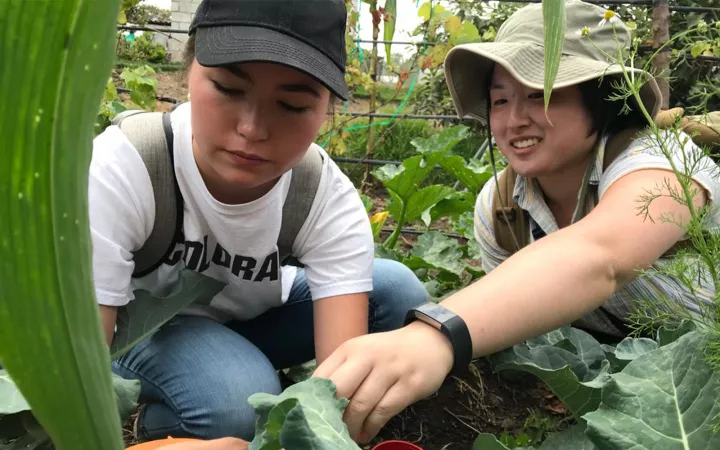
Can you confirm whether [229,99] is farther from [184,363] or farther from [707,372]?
[707,372]

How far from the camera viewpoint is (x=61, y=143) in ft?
0.62

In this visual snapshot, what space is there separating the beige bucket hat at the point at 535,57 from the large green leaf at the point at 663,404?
51 centimetres

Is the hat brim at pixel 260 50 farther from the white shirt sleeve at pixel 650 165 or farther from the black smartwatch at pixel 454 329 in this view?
the white shirt sleeve at pixel 650 165

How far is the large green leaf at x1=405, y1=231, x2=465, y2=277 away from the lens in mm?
1971

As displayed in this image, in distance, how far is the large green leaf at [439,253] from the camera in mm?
1971

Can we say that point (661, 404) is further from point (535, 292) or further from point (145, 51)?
point (145, 51)

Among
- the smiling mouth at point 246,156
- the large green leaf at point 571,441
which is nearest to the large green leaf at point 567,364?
the large green leaf at point 571,441

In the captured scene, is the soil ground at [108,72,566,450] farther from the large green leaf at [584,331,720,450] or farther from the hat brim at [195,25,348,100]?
the large green leaf at [584,331,720,450]

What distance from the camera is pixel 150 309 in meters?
1.03

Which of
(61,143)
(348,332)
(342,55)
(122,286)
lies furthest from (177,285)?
(61,143)

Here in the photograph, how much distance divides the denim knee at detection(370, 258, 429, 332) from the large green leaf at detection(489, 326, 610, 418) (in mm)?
394

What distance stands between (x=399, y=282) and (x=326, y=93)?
1.97 feet

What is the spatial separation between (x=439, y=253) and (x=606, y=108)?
0.88 m

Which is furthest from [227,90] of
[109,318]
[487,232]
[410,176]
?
[410,176]
